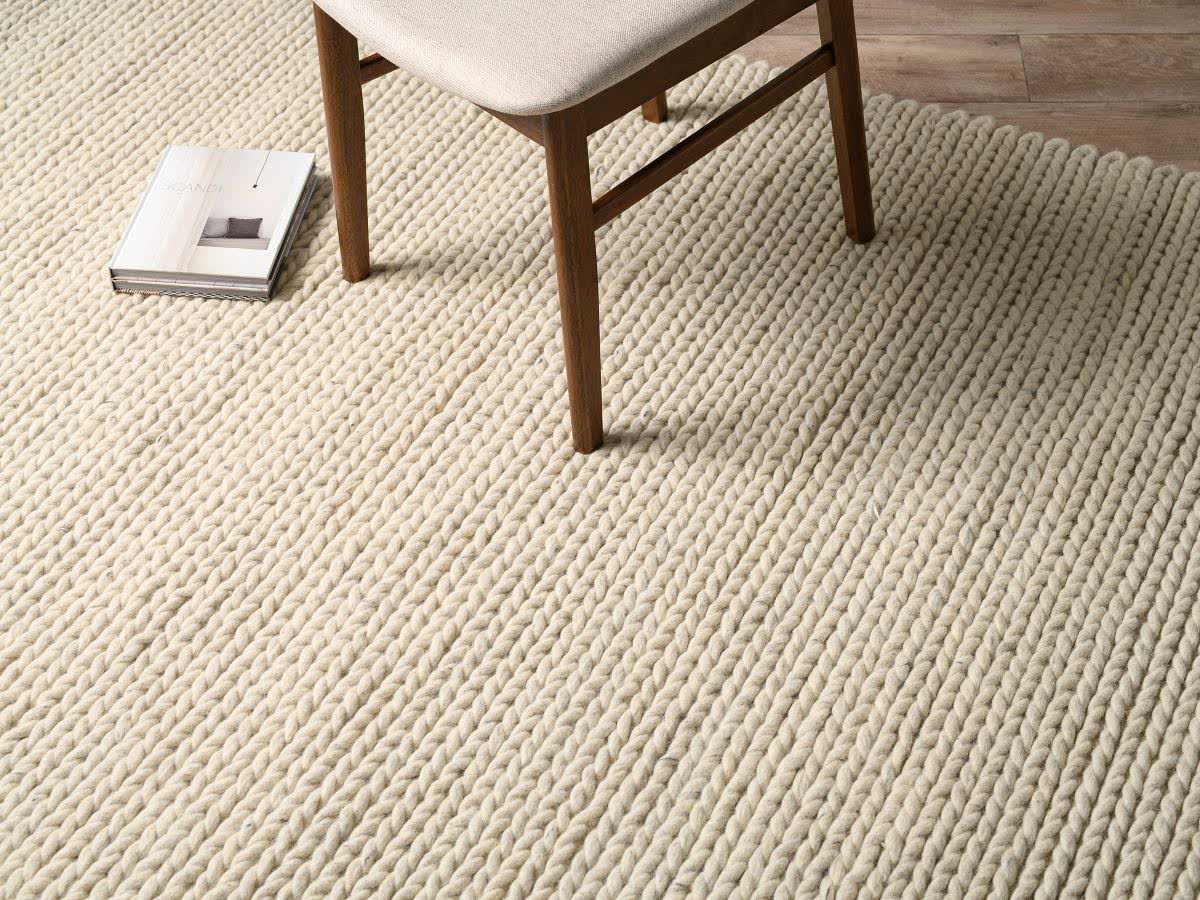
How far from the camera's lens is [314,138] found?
5.19ft

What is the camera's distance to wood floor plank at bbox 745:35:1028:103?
1.65m

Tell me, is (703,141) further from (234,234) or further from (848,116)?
(234,234)

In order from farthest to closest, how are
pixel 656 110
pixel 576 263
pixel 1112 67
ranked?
pixel 1112 67
pixel 656 110
pixel 576 263

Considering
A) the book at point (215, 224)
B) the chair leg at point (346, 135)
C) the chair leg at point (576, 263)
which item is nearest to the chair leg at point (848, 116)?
the chair leg at point (576, 263)

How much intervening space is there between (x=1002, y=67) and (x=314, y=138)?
3.04 feet

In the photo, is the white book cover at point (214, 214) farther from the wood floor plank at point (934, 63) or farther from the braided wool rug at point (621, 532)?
the wood floor plank at point (934, 63)

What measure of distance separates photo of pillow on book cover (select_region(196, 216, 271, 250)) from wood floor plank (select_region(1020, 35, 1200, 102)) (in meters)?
1.01

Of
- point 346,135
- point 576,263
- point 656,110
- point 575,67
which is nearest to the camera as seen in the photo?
point 575,67

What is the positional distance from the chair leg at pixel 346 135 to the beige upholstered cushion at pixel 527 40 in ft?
0.46

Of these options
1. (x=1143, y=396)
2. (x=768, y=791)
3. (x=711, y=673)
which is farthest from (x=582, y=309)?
(x=1143, y=396)

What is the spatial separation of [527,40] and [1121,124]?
0.93 meters

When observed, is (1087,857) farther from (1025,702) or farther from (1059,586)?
(1059,586)

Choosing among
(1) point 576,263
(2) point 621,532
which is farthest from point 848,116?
(2) point 621,532

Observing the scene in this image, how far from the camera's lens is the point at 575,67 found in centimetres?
100
